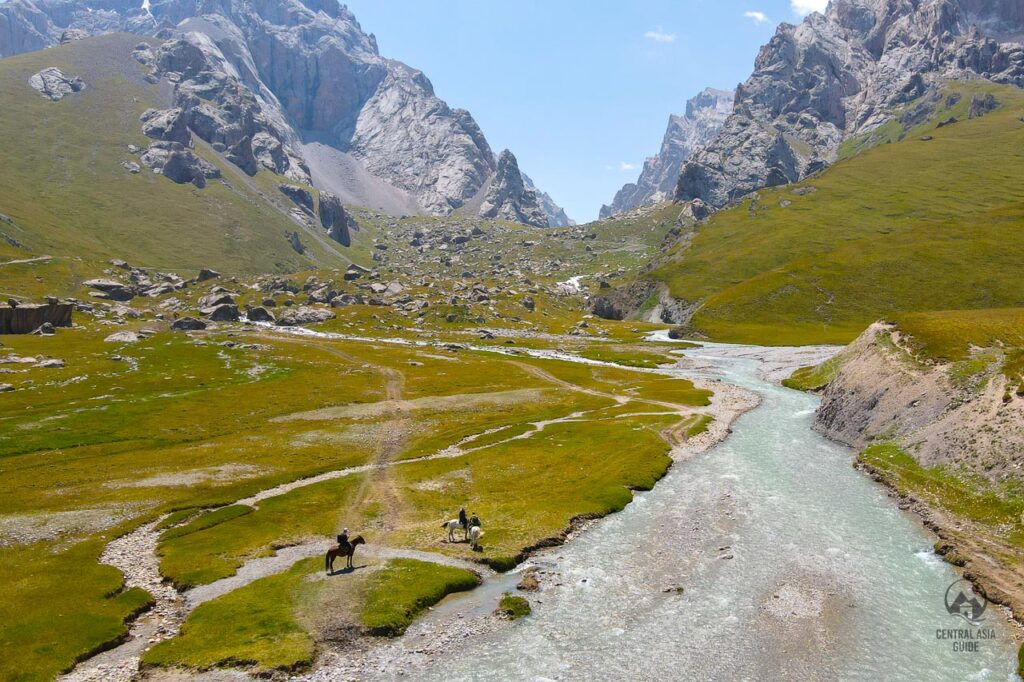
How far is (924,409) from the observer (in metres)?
68.9

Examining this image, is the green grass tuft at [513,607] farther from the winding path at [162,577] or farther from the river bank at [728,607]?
the winding path at [162,577]

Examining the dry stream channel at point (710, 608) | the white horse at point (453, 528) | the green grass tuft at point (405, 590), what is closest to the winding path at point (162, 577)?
the dry stream channel at point (710, 608)

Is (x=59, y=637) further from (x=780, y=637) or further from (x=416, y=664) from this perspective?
(x=780, y=637)

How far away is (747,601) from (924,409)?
46.1 meters

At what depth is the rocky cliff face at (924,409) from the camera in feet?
180

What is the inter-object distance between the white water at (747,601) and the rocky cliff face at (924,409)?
9326 millimetres

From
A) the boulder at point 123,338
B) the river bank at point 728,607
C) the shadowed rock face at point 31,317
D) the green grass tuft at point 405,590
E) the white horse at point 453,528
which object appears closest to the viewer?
the river bank at point 728,607

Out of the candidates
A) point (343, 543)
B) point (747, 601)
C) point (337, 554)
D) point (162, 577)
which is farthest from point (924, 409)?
point (162, 577)

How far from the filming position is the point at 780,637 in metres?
33.8

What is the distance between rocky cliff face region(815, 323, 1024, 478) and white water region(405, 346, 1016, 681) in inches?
367

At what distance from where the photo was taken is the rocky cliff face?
55.0 metres

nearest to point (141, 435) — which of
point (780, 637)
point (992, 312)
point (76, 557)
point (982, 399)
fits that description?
point (76, 557)

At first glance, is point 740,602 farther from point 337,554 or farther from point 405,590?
point 337,554

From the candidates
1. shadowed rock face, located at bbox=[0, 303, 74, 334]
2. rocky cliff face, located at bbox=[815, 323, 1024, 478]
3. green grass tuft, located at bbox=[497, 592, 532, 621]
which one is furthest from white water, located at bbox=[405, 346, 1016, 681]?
shadowed rock face, located at bbox=[0, 303, 74, 334]
